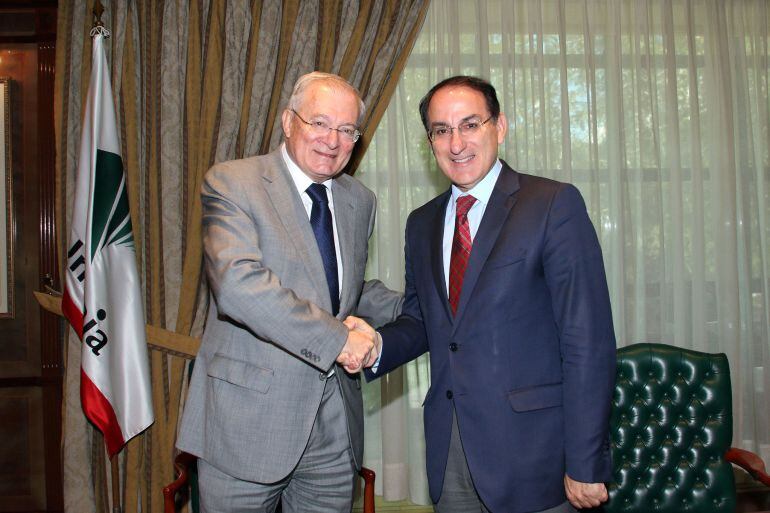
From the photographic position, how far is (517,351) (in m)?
1.71

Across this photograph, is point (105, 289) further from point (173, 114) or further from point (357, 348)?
point (357, 348)

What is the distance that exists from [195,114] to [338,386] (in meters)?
2.02

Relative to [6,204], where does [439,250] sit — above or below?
below

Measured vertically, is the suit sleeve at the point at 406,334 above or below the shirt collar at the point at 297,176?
below

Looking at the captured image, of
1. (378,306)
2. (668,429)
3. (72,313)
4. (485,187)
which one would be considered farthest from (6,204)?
(668,429)

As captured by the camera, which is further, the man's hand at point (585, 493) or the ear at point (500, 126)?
the ear at point (500, 126)

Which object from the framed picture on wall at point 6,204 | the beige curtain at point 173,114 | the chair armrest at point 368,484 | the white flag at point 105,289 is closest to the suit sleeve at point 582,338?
the chair armrest at point 368,484

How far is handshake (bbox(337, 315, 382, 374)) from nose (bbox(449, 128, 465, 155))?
1.99ft

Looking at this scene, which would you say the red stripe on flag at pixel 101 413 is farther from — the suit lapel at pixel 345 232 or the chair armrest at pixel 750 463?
the chair armrest at pixel 750 463

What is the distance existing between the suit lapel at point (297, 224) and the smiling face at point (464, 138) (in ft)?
1.51

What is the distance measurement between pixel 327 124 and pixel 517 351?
35.3 inches

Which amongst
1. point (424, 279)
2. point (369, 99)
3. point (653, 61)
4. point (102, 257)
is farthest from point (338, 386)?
point (653, 61)

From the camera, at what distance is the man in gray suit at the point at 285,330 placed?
1.78m

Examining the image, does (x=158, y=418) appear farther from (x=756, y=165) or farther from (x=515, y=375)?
(x=756, y=165)
